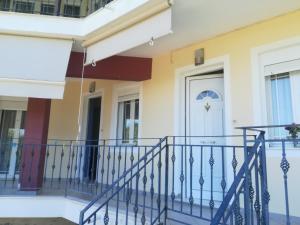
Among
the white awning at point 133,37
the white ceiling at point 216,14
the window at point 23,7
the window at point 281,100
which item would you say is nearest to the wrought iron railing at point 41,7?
the window at point 23,7

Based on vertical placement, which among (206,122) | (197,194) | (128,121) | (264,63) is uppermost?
(264,63)

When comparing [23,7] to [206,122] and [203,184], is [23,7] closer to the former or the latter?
[206,122]

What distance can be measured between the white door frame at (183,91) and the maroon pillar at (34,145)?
3.39 meters

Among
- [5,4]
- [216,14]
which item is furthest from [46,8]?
[216,14]

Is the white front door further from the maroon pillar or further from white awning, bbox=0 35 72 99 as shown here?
the maroon pillar

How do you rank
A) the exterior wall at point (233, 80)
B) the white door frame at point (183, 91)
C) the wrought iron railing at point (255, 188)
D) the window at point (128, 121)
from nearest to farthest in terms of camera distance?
1. the wrought iron railing at point (255, 188)
2. the exterior wall at point (233, 80)
3. the white door frame at point (183, 91)
4. the window at point (128, 121)

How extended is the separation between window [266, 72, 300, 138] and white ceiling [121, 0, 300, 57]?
125 centimetres

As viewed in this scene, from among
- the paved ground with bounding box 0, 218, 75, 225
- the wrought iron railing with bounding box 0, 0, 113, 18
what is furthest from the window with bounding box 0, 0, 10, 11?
the paved ground with bounding box 0, 218, 75, 225

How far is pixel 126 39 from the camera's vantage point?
19.4 feet

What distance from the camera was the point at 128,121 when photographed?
9.21m

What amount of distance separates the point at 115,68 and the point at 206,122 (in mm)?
2906

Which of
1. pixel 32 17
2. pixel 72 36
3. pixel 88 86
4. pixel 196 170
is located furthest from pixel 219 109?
pixel 88 86

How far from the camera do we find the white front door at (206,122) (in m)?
6.67

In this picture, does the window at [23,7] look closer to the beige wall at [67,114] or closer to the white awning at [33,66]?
the beige wall at [67,114]
